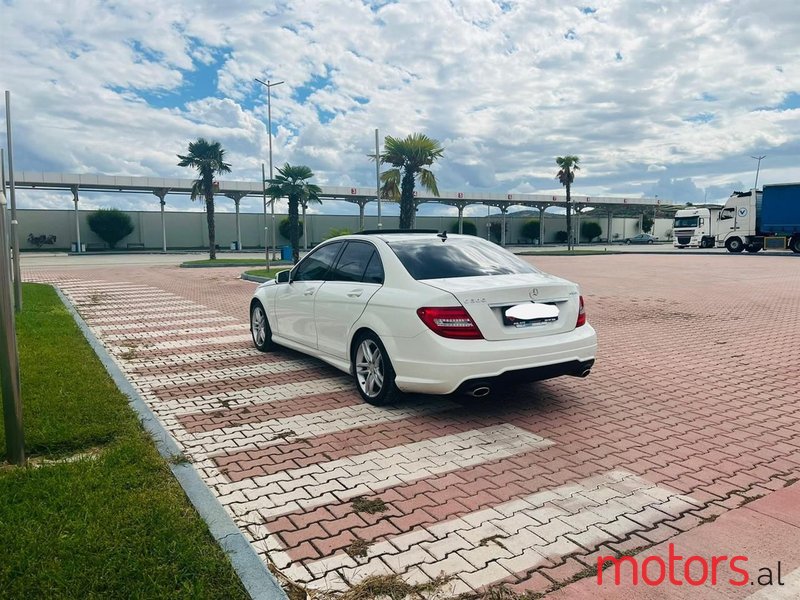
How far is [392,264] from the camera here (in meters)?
5.78

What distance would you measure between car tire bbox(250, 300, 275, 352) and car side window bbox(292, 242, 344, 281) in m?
1.11

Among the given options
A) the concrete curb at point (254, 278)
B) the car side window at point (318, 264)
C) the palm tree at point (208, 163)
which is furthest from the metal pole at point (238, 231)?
the car side window at point (318, 264)

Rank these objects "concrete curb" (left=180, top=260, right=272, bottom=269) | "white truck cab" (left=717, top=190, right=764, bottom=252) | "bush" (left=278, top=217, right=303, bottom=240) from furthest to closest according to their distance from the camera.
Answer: "bush" (left=278, top=217, right=303, bottom=240) → "white truck cab" (left=717, top=190, right=764, bottom=252) → "concrete curb" (left=180, top=260, right=272, bottom=269)

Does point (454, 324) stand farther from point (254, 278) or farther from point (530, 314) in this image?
point (254, 278)

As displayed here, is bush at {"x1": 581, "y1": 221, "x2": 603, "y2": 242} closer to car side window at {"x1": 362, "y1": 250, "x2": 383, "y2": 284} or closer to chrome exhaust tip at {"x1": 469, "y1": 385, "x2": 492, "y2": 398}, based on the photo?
car side window at {"x1": 362, "y1": 250, "x2": 383, "y2": 284}

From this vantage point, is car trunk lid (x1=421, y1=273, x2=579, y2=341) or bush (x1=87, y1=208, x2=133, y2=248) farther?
bush (x1=87, y1=208, x2=133, y2=248)

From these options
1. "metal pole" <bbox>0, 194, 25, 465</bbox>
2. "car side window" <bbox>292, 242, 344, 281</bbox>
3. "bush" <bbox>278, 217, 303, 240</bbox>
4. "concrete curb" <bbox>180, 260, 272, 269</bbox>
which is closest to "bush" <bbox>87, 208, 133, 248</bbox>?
"bush" <bbox>278, 217, 303, 240</bbox>

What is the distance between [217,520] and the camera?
11.5 feet

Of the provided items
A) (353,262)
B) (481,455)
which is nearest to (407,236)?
(353,262)

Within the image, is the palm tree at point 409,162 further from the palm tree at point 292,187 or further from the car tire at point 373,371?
the car tire at point 373,371

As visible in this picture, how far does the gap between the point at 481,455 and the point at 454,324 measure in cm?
106

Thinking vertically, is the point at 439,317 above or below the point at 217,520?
above

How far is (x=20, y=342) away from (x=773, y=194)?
39.4 meters

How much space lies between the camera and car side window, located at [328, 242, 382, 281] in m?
6.21
